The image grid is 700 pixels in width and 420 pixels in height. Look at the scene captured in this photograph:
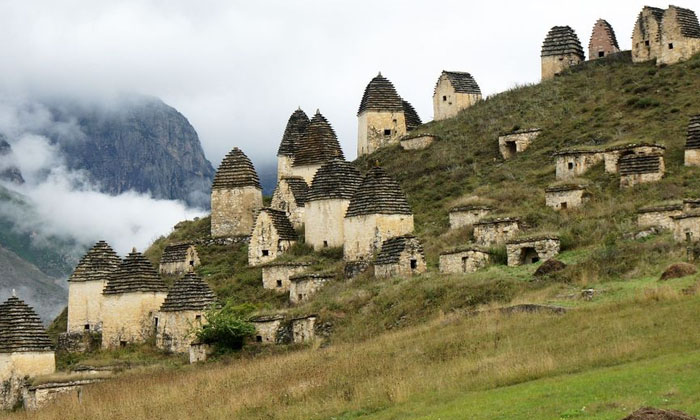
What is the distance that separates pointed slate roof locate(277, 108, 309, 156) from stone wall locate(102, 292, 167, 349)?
20.8 metres

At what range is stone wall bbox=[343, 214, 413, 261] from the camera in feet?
165

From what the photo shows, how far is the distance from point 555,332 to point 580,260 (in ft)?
32.0

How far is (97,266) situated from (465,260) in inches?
633

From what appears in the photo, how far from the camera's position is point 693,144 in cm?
5275

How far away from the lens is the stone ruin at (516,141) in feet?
209

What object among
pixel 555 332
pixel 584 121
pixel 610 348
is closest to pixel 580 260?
pixel 555 332

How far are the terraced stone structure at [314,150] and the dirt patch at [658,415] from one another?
4273cm

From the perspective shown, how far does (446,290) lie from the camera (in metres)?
41.7

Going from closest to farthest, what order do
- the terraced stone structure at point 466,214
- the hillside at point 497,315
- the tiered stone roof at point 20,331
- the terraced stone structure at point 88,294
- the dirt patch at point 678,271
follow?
the hillside at point 497,315, the dirt patch at point 678,271, the tiered stone roof at point 20,331, the terraced stone structure at point 88,294, the terraced stone structure at point 466,214

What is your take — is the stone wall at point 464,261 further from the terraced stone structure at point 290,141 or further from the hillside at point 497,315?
the terraced stone structure at point 290,141

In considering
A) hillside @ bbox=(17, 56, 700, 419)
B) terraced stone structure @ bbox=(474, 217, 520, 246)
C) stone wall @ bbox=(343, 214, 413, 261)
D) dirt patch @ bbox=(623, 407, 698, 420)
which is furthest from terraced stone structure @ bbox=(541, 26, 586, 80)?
dirt patch @ bbox=(623, 407, 698, 420)

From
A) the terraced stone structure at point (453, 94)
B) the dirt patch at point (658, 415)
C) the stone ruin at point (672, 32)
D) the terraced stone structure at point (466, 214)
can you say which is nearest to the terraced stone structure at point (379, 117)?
the terraced stone structure at point (453, 94)

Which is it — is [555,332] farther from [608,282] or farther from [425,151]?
[425,151]

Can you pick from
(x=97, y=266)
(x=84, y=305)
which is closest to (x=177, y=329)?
(x=84, y=305)
